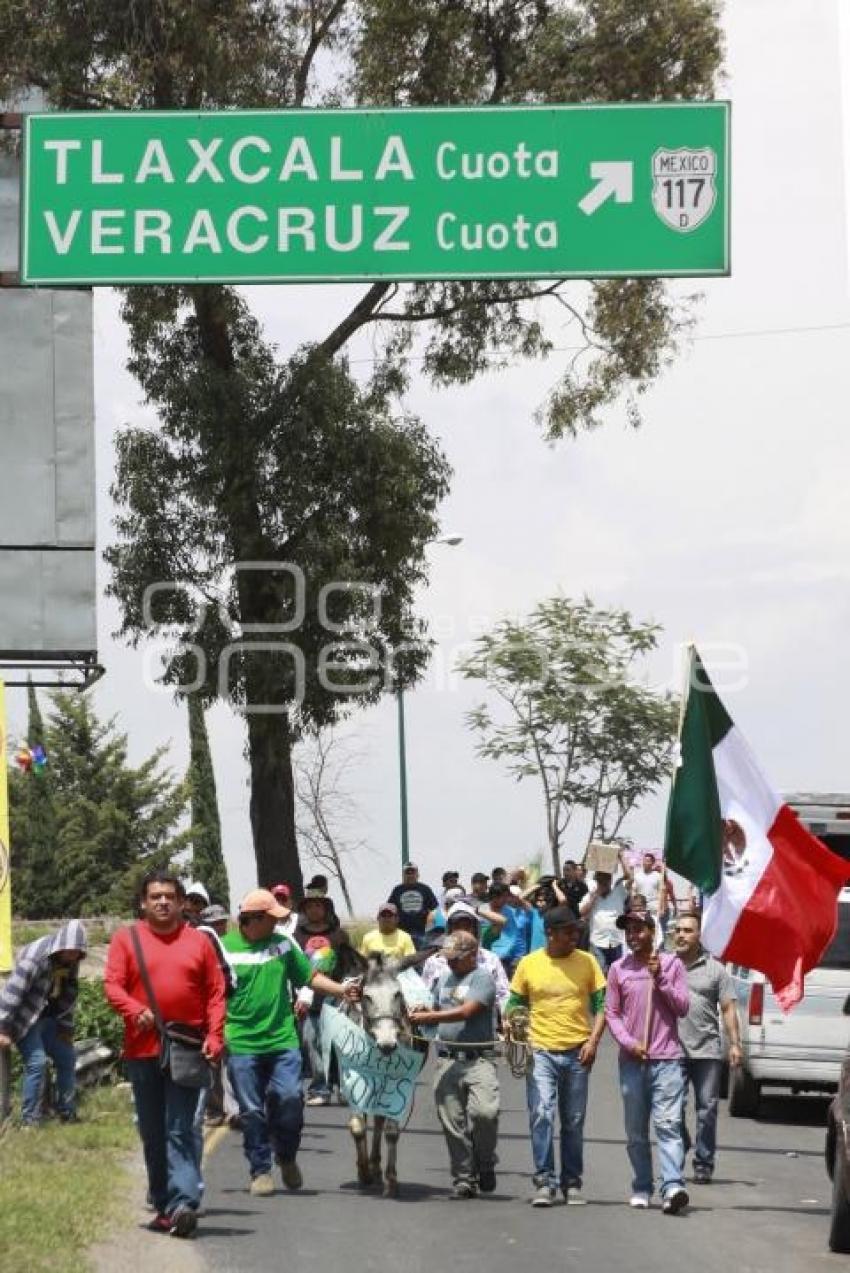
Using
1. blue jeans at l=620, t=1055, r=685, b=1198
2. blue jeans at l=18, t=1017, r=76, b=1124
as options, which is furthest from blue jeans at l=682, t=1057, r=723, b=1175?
blue jeans at l=18, t=1017, r=76, b=1124

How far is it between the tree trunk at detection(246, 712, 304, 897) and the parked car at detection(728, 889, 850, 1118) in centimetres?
919

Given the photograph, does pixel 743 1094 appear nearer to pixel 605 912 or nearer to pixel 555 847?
pixel 605 912

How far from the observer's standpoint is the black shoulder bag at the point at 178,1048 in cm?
1365

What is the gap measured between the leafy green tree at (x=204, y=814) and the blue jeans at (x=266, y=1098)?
1912 inches

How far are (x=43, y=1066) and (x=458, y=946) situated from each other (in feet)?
11.3

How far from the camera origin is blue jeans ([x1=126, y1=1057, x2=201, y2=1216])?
13672 millimetres

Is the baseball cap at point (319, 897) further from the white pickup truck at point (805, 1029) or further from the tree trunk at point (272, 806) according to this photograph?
the tree trunk at point (272, 806)

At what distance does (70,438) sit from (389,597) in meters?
7.10

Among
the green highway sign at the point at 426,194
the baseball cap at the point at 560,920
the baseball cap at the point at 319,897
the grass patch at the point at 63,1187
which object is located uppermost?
the green highway sign at the point at 426,194

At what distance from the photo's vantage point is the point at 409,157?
47.1ft

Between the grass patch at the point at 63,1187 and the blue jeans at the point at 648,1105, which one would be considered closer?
the grass patch at the point at 63,1187

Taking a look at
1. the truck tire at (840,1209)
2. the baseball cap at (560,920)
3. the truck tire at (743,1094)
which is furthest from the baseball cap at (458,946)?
the truck tire at (743,1094)

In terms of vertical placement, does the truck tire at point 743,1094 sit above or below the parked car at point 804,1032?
below

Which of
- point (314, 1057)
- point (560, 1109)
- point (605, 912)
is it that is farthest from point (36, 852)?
point (560, 1109)
